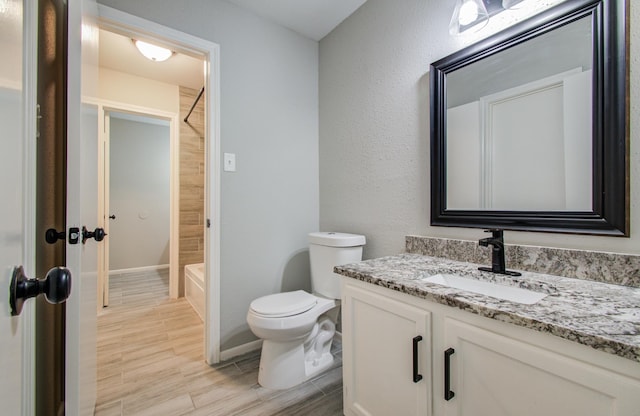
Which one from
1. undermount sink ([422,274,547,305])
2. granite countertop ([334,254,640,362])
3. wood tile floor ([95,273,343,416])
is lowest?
wood tile floor ([95,273,343,416])

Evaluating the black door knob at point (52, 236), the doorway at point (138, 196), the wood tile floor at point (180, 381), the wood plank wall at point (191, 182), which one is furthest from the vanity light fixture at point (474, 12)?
the doorway at point (138, 196)

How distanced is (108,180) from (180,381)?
2200mm

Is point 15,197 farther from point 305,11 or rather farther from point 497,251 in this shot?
point 305,11

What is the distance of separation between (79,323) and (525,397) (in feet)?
4.50

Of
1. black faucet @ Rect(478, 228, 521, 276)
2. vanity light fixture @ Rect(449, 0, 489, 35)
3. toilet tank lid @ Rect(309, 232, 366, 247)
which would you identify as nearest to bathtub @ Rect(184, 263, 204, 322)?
toilet tank lid @ Rect(309, 232, 366, 247)

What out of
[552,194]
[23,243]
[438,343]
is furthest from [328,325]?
[23,243]

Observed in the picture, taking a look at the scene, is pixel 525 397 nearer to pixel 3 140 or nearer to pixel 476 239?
pixel 476 239

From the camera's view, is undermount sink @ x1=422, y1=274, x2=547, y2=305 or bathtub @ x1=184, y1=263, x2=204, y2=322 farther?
bathtub @ x1=184, y1=263, x2=204, y2=322

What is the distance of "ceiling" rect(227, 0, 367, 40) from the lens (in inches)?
72.3

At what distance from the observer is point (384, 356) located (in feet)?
3.46

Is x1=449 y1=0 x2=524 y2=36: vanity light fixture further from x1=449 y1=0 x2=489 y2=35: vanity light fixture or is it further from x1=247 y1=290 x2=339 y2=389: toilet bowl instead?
x1=247 y1=290 x2=339 y2=389: toilet bowl

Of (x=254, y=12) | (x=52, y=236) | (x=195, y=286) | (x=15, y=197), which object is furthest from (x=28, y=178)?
(x=195, y=286)

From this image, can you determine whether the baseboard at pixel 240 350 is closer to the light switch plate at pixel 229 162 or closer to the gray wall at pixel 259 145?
the gray wall at pixel 259 145

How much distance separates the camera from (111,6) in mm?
1469
